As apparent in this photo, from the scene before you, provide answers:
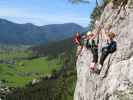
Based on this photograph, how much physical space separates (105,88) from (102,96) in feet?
2.38

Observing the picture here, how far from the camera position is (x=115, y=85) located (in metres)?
26.6

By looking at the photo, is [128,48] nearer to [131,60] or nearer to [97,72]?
[131,60]

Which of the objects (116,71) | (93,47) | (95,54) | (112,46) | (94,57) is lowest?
(116,71)

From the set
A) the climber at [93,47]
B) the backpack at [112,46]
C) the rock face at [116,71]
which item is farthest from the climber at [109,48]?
the climber at [93,47]

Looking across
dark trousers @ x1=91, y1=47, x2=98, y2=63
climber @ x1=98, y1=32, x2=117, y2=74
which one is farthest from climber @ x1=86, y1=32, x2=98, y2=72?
climber @ x1=98, y1=32, x2=117, y2=74

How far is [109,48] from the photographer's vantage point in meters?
28.6

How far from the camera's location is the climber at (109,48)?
93.2 ft

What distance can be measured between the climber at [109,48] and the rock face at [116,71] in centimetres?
31

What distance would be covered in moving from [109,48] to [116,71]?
2278 millimetres

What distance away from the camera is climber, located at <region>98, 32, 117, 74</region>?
2841 cm

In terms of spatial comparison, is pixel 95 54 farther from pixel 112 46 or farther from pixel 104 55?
pixel 112 46

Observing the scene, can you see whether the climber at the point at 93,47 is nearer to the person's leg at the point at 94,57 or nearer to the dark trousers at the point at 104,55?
the person's leg at the point at 94,57

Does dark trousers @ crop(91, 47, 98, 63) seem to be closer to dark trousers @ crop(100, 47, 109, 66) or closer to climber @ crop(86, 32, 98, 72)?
climber @ crop(86, 32, 98, 72)

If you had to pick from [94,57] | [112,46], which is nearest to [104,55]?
[112,46]
